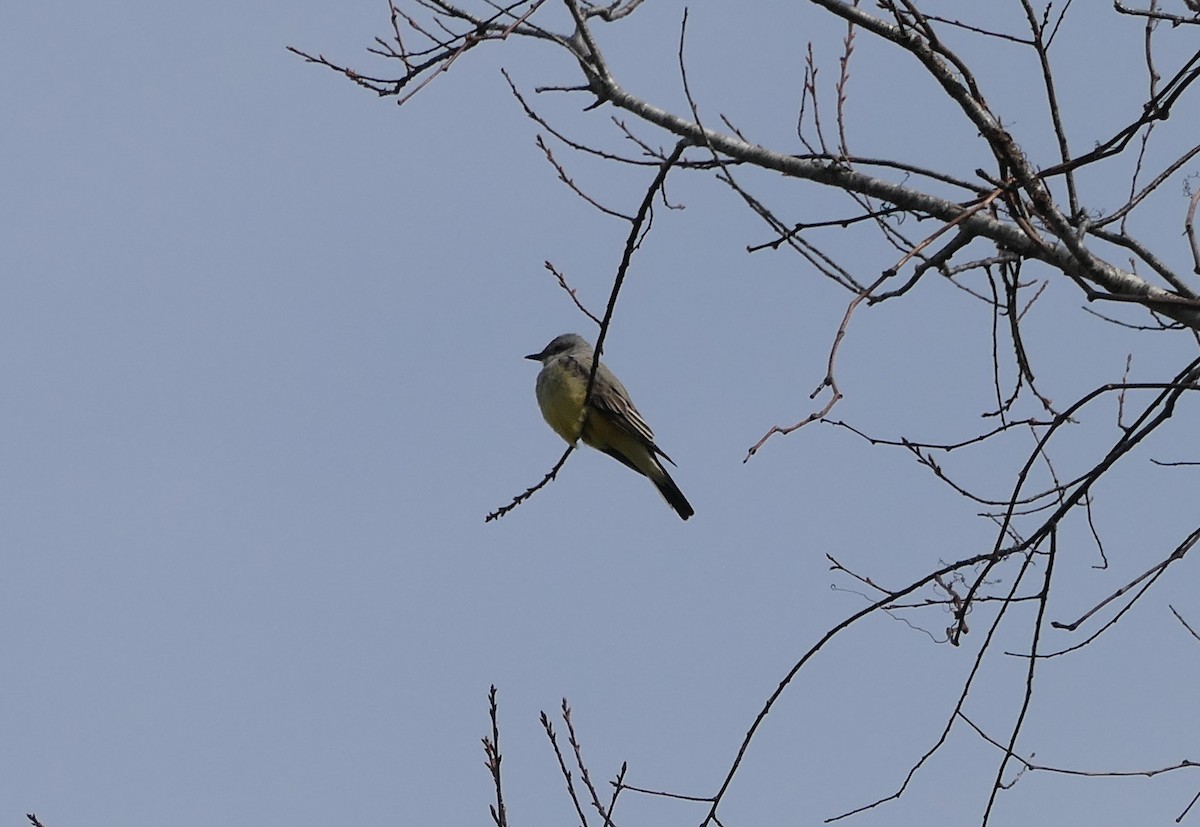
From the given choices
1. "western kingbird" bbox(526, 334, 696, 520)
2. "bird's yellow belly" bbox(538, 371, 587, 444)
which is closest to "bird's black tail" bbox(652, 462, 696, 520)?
"western kingbird" bbox(526, 334, 696, 520)

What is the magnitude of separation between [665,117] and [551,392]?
13.7 feet

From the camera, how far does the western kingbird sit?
891 centimetres

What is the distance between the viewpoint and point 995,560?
3.85 metres

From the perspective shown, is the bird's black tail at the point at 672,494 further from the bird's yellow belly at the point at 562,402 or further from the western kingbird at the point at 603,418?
the bird's yellow belly at the point at 562,402

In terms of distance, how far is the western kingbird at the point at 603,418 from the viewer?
29.2 feet

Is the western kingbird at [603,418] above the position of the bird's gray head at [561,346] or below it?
below

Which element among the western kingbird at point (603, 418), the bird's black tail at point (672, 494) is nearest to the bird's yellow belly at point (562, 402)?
the western kingbird at point (603, 418)

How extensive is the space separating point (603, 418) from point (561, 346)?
1.42 m

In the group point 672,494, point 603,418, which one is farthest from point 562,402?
point 672,494

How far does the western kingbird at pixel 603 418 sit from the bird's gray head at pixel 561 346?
1.31ft

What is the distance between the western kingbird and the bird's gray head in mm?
400

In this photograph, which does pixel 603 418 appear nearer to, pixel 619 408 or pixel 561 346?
pixel 619 408

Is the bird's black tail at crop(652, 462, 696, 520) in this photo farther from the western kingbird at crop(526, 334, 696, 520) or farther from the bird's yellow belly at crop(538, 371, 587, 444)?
the bird's yellow belly at crop(538, 371, 587, 444)

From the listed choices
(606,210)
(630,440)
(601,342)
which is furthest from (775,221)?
(630,440)
